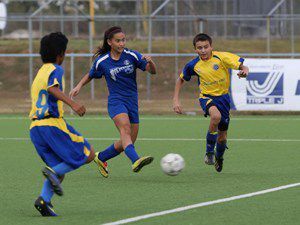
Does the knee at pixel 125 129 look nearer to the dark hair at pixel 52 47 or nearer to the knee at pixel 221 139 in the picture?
the knee at pixel 221 139

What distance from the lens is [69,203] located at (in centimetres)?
1018

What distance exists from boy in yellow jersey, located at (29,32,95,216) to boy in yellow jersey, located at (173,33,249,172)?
12.8 ft

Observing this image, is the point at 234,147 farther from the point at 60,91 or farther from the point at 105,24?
the point at 105,24

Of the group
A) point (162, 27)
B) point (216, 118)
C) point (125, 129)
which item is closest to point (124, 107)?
point (125, 129)

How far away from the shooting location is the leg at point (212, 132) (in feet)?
42.5

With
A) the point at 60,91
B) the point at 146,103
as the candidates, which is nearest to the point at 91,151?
the point at 60,91

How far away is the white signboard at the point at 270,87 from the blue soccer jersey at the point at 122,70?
36.3ft

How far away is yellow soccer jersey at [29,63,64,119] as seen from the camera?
9.22 m

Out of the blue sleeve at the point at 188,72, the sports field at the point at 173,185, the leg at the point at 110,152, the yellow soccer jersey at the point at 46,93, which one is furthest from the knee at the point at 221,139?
the yellow soccer jersey at the point at 46,93

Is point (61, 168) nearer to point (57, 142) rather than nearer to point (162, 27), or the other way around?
point (57, 142)

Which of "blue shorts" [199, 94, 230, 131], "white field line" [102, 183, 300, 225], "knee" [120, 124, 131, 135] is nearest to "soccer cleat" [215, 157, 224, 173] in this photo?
"blue shorts" [199, 94, 230, 131]

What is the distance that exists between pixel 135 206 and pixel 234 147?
6630 mm

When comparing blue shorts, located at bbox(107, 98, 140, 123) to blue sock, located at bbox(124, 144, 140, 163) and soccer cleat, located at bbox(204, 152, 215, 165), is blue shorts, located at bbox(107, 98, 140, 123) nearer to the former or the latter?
blue sock, located at bbox(124, 144, 140, 163)

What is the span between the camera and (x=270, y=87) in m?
23.2
